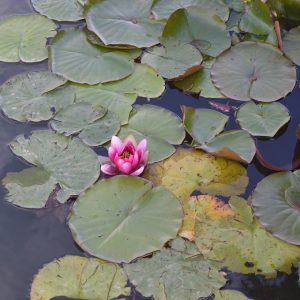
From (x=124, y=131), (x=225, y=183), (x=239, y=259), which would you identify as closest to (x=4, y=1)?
(x=124, y=131)

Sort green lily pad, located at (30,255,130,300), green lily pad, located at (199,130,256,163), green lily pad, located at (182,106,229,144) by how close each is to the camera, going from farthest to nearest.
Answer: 1. green lily pad, located at (182,106,229,144)
2. green lily pad, located at (199,130,256,163)
3. green lily pad, located at (30,255,130,300)

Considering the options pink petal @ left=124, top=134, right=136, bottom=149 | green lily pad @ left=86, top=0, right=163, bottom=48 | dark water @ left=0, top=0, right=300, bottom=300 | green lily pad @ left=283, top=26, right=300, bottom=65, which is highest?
green lily pad @ left=283, top=26, right=300, bottom=65

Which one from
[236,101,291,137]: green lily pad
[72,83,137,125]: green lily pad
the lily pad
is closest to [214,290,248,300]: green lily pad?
the lily pad

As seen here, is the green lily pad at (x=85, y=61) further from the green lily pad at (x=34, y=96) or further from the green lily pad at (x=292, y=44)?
the green lily pad at (x=292, y=44)

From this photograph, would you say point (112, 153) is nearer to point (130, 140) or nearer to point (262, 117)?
point (130, 140)

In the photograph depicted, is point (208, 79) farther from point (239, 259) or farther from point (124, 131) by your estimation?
point (239, 259)

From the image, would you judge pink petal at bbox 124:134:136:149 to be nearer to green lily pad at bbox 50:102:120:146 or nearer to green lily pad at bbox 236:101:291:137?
green lily pad at bbox 50:102:120:146

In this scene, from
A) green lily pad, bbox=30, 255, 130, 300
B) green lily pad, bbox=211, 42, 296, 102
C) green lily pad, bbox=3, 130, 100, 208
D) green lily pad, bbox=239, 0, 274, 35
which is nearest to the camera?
green lily pad, bbox=30, 255, 130, 300
